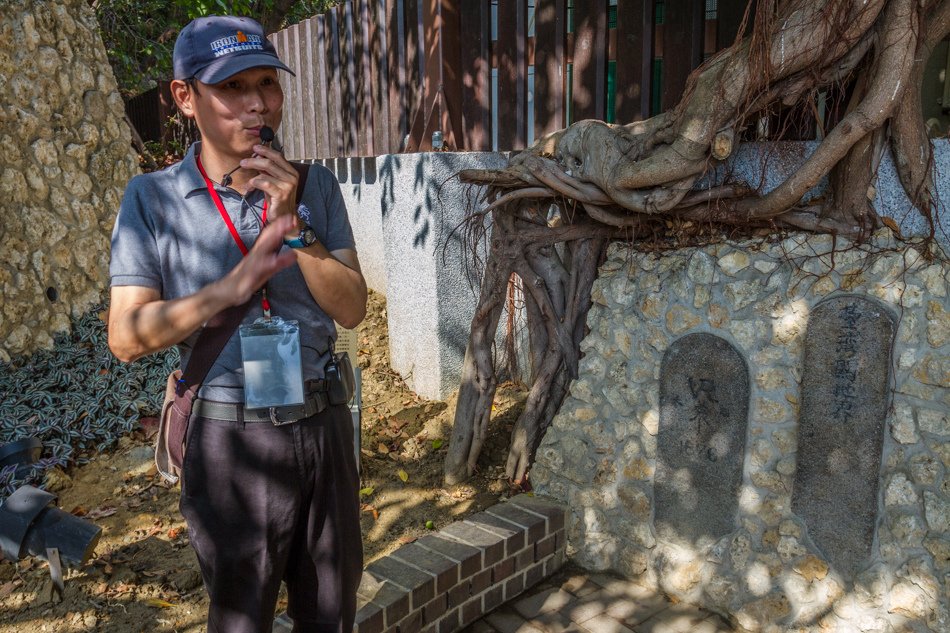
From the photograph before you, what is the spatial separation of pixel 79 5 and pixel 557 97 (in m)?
4.56

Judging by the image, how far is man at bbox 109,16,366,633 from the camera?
187 centimetres

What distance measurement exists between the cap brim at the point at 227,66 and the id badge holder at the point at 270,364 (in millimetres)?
633

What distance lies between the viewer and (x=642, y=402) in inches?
135

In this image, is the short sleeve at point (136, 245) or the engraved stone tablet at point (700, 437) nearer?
the short sleeve at point (136, 245)

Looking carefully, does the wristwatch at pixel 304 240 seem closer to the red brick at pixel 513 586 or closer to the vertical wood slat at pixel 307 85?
the red brick at pixel 513 586

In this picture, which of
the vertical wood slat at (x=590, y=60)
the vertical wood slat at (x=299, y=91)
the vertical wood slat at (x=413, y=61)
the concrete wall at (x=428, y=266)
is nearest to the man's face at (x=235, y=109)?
the vertical wood slat at (x=590, y=60)

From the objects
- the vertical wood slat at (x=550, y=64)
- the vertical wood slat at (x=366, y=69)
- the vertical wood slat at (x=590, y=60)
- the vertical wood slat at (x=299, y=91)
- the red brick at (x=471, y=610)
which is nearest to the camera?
the red brick at (x=471, y=610)

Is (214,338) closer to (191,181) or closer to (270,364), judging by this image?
(270,364)

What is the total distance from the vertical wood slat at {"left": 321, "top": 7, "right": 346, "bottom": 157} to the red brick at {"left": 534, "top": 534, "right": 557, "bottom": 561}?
4.56 metres

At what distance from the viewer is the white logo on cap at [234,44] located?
1893 millimetres

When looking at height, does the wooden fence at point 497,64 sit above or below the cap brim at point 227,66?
above

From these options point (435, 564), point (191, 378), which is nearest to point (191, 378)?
point (191, 378)

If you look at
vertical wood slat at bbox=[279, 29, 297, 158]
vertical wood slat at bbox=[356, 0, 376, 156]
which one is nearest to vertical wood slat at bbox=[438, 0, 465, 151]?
vertical wood slat at bbox=[356, 0, 376, 156]

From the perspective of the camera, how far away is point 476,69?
4703 millimetres
